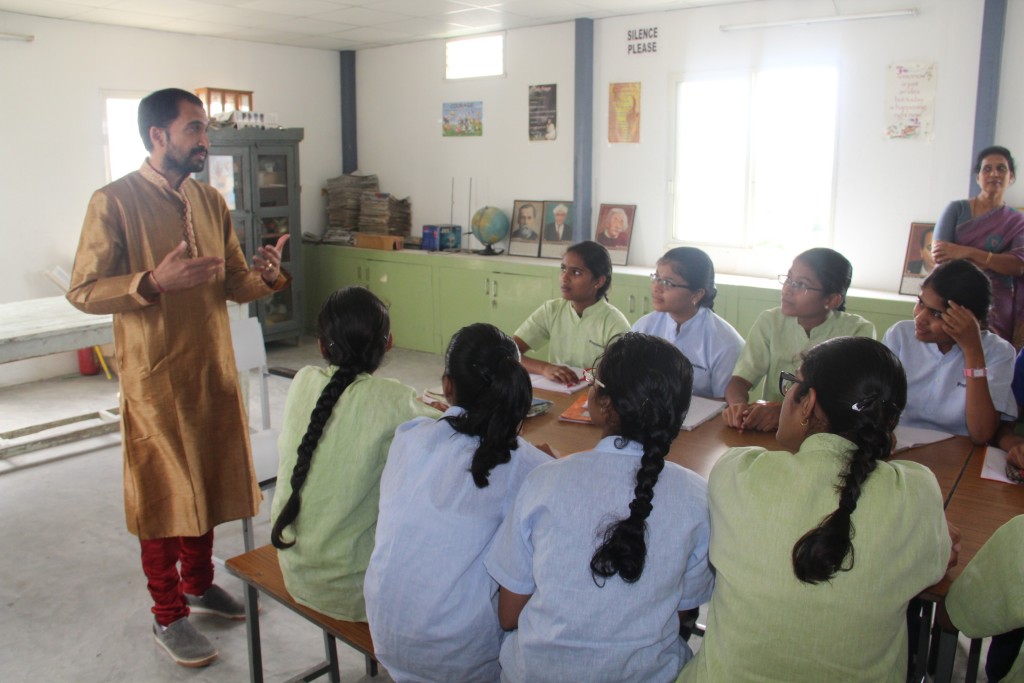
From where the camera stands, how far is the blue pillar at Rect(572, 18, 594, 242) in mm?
6152

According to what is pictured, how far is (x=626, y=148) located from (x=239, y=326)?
359 cm

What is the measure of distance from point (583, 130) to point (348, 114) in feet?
8.58

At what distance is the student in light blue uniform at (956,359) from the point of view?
245 centimetres

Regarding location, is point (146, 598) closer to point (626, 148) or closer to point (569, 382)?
point (569, 382)

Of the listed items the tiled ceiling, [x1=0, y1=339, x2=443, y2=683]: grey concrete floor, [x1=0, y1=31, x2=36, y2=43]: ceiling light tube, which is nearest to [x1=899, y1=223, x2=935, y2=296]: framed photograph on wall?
the tiled ceiling

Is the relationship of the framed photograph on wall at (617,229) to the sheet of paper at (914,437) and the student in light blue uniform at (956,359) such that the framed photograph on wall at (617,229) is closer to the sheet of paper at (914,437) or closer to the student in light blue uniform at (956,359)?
the student in light blue uniform at (956,359)

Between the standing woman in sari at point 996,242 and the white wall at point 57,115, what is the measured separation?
5.48m

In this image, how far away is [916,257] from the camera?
5.04 m

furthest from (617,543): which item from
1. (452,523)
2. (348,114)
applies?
(348,114)

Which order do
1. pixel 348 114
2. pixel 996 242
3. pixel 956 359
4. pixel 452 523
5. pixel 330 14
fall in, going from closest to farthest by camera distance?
1. pixel 452 523
2. pixel 956 359
3. pixel 996 242
4. pixel 330 14
5. pixel 348 114

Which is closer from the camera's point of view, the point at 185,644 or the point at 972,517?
the point at 972,517

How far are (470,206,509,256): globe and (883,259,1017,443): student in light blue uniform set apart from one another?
428 cm

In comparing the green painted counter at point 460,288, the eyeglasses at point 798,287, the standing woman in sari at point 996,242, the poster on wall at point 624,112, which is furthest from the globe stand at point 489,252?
the eyeglasses at point 798,287

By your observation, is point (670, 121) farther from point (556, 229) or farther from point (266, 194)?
point (266, 194)
